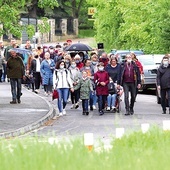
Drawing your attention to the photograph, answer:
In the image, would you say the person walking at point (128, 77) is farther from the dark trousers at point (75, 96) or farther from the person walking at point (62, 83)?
the dark trousers at point (75, 96)

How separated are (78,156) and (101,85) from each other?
15.9m

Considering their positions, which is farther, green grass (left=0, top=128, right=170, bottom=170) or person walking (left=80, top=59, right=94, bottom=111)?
person walking (left=80, top=59, right=94, bottom=111)

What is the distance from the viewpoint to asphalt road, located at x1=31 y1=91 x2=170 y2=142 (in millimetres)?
22141

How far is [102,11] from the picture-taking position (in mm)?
61906

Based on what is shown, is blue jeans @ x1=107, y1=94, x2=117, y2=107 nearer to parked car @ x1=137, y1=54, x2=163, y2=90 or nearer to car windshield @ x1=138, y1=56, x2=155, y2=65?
parked car @ x1=137, y1=54, x2=163, y2=90

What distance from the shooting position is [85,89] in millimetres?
28062

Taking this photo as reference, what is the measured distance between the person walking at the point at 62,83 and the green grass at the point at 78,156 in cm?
1253

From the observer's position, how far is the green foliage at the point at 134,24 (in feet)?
152

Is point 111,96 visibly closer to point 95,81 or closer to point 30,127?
point 95,81

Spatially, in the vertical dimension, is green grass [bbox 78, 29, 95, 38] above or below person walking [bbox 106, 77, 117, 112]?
below

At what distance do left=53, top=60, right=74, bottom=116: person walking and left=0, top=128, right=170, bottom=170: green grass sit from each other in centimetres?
1253

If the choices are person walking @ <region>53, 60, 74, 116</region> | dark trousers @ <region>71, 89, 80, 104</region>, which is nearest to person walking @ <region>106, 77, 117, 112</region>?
person walking @ <region>53, 60, 74, 116</region>

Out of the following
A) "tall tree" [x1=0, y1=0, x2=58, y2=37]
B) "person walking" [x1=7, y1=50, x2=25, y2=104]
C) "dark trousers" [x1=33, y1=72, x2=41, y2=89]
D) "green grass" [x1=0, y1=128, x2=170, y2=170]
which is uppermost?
"tall tree" [x1=0, y1=0, x2=58, y2=37]

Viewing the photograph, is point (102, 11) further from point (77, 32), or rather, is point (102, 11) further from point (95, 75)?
point (77, 32)
